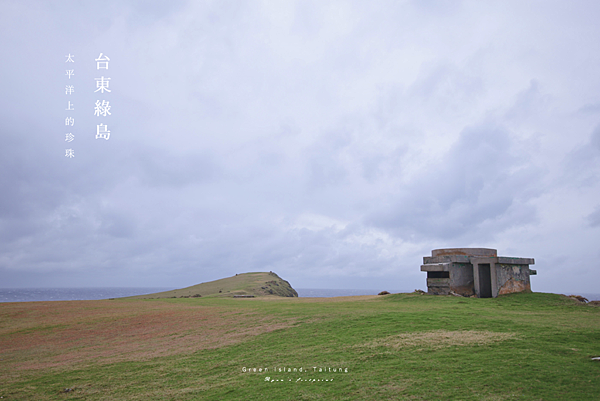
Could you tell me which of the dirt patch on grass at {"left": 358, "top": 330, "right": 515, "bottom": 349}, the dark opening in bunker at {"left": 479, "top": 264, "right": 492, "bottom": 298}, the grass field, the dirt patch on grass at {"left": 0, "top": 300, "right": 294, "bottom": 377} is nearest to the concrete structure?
the dark opening in bunker at {"left": 479, "top": 264, "right": 492, "bottom": 298}

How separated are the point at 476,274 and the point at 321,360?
19367mm

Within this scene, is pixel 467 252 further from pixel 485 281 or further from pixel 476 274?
pixel 485 281

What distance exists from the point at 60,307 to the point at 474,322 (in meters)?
28.8

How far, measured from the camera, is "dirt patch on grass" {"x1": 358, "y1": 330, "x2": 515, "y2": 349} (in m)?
10.3

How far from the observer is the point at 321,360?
396 inches

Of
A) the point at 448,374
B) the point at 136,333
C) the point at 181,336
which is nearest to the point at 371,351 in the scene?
the point at 448,374

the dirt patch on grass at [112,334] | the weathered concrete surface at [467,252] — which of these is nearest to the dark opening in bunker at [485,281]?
the weathered concrete surface at [467,252]

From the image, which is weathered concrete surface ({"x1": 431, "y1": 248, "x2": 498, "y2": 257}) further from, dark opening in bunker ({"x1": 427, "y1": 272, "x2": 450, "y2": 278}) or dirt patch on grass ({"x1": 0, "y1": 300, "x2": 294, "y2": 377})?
dirt patch on grass ({"x1": 0, "y1": 300, "x2": 294, "y2": 377})

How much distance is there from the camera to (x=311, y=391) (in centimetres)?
787

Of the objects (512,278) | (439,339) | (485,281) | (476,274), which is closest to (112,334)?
(439,339)

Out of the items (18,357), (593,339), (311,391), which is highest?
(593,339)

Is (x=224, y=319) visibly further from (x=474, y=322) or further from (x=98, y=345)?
(x=474, y=322)

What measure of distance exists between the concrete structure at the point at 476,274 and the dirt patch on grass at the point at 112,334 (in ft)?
42.8

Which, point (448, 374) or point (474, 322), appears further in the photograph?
point (474, 322)
